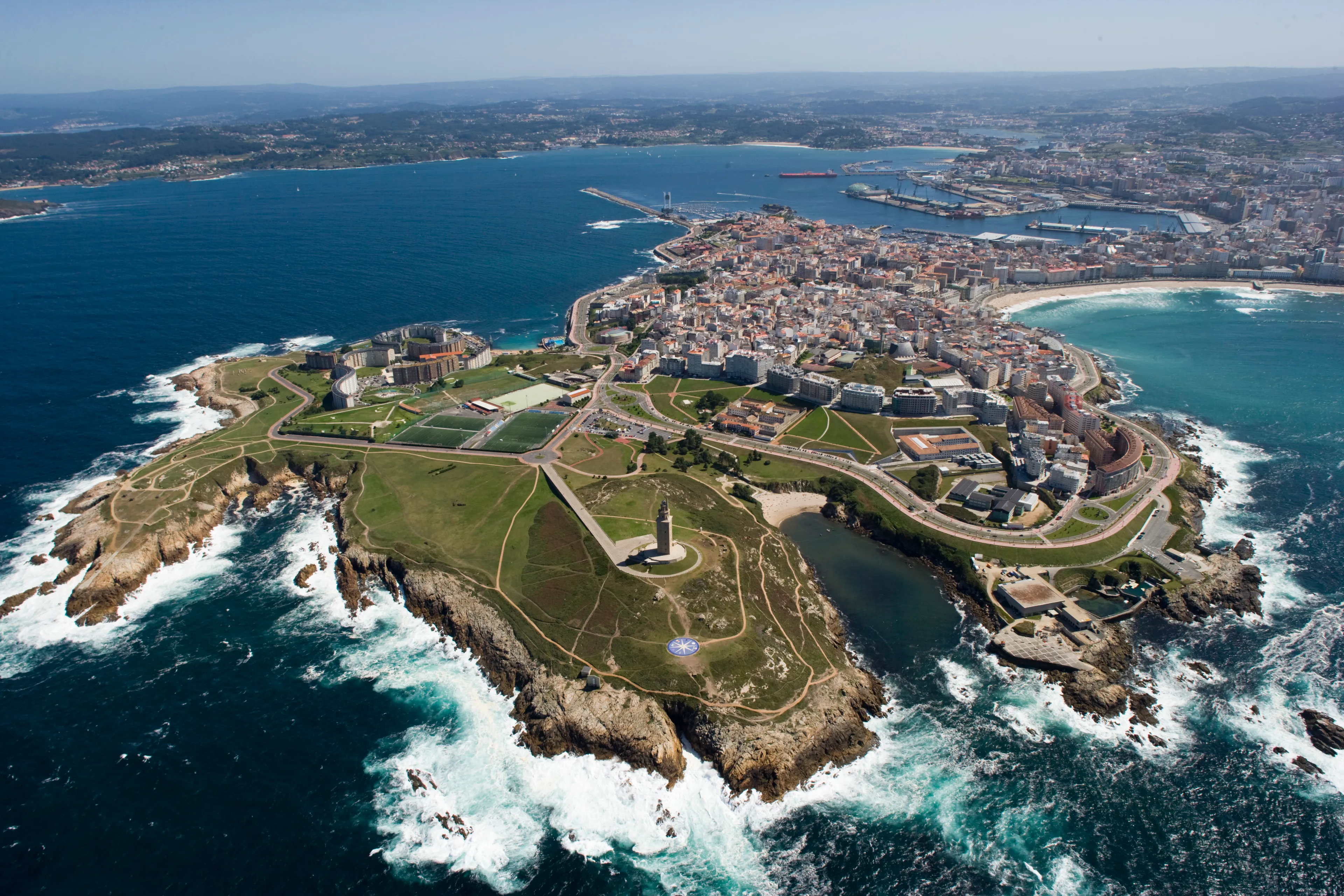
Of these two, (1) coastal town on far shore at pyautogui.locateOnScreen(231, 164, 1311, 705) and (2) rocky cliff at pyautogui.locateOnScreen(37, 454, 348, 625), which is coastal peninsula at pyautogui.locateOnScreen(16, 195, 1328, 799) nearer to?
(2) rocky cliff at pyautogui.locateOnScreen(37, 454, 348, 625)

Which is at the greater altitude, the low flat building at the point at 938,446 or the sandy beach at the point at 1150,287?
the sandy beach at the point at 1150,287

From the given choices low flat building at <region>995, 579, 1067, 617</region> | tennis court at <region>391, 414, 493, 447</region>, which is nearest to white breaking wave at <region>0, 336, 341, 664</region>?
tennis court at <region>391, 414, 493, 447</region>

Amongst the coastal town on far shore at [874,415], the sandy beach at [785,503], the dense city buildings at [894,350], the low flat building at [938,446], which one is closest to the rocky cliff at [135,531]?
the coastal town on far shore at [874,415]

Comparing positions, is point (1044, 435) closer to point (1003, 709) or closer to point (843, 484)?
point (843, 484)

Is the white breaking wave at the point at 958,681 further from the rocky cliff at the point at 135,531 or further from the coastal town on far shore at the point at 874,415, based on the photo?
the rocky cliff at the point at 135,531

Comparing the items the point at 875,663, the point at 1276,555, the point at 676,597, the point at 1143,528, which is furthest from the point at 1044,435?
the point at 676,597

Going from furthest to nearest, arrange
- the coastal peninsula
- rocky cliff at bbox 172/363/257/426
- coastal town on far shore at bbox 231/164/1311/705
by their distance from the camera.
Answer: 1. rocky cliff at bbox 172/363/257/426
2. coastal town on far shore at bbox 231/164/1311/705
3. the coastal peninsula
